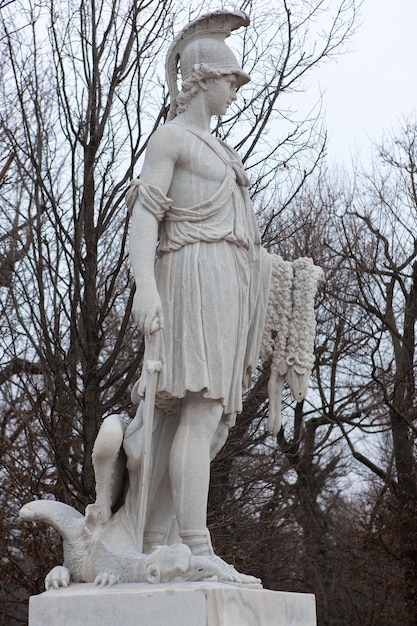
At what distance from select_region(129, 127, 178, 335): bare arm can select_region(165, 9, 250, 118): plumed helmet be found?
0.43 metres

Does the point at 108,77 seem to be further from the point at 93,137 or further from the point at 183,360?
the point at 183,360

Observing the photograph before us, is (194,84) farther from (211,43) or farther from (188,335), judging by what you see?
(188,335)

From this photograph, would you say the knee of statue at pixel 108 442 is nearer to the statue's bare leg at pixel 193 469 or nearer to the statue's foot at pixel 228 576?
the statue's bare leg at pixel 193 469

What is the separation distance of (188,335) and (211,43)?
1.51 meters

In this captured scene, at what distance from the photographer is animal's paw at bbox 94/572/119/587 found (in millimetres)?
4715

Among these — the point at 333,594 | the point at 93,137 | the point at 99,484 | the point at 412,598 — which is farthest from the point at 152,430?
the point at 333,594

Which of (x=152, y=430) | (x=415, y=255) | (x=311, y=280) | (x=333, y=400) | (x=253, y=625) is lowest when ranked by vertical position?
(x=253, y=625)

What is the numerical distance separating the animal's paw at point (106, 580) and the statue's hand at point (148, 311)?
109 centimetres

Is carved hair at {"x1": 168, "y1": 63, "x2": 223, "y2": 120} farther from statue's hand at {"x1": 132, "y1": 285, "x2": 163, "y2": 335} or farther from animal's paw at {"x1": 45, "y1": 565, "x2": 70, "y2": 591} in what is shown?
animal's paw at {"x1": 45, "y1": 565, "x2": 70, "y2": 591}

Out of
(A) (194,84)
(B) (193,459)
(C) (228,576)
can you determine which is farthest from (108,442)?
(A) (194,84)

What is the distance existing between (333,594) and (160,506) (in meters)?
15.0

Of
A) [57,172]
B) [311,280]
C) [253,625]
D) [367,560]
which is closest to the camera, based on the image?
[253,625]

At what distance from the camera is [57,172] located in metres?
11.6

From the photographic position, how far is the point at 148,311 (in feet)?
16.2
